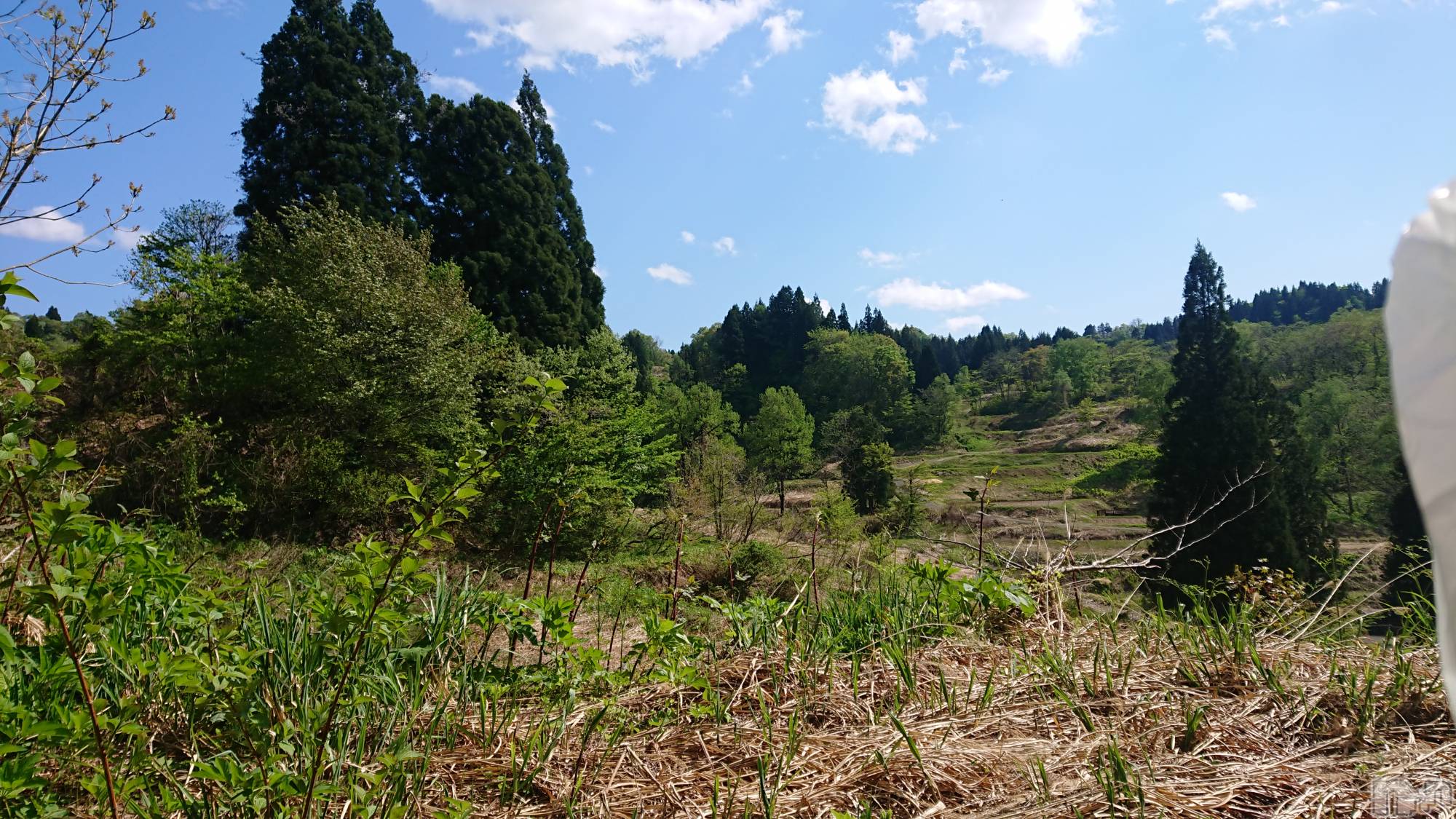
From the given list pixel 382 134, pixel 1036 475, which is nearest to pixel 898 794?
pixel 382 134

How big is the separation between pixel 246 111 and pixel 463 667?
68.4 ft

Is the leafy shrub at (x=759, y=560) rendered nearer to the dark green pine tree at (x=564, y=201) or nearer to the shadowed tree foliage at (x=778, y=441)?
the dark green pine tree at (x=564, y=201)

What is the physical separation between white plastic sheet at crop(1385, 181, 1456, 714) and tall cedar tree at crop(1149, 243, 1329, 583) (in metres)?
16.9

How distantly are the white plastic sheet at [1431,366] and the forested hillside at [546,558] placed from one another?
4.04 ft

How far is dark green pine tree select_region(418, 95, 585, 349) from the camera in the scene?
2034 cm

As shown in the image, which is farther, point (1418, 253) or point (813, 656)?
point (813, 656)

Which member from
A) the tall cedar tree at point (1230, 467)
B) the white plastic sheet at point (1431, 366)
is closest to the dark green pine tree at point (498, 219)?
the tall cedar tree at point (1230, 467)

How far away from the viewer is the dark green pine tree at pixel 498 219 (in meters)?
20.3

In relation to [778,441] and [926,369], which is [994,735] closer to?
[778,441]

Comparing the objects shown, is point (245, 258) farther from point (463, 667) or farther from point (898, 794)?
point (898, 794)

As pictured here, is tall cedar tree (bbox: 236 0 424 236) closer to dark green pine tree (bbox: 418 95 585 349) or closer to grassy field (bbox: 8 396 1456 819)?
dark green pine tree (bbox: 418 95 585 349)

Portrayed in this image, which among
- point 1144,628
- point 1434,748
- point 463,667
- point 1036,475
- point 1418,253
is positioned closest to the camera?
point 1418,253

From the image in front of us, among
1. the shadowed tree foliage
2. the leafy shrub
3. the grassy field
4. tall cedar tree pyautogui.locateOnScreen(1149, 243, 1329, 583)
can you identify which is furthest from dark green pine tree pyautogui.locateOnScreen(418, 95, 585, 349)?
the grassy field

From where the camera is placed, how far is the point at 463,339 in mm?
15266
